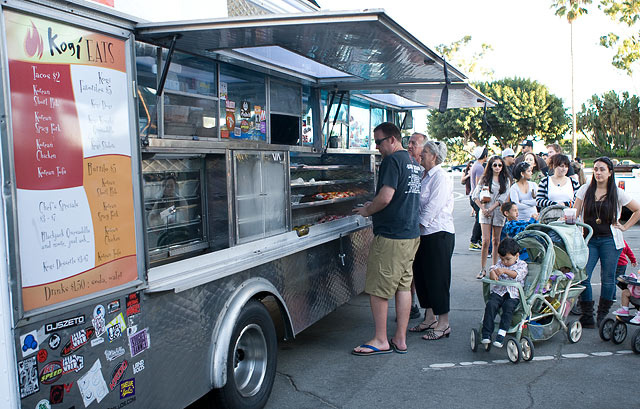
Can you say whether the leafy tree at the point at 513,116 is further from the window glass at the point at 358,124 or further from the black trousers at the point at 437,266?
the black trousers at the point at 437,266

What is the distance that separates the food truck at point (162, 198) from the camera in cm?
240

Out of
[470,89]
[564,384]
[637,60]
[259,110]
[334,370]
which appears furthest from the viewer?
[637,60]

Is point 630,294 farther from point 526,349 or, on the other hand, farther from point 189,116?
point 189,116

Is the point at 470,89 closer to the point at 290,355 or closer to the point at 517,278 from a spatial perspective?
the point at 517,278

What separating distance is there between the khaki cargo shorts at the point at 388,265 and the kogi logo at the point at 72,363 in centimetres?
285

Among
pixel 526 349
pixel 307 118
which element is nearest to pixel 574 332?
pixel 526 349

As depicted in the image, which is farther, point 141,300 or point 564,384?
point 564,384

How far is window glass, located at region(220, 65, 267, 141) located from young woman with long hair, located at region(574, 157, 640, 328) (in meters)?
3.34

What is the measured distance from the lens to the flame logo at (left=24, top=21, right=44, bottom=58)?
2395mm

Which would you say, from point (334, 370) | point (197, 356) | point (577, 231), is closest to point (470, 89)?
point (577, 231)

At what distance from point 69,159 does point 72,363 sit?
930 millimetres

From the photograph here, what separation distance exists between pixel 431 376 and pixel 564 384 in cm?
102

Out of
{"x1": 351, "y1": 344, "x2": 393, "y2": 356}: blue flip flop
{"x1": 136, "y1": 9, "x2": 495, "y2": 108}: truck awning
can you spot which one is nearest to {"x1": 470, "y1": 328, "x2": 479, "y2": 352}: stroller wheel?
{"x1": 351, "y1": 344, "x2": 393, "y2": 356}: blue flip flop

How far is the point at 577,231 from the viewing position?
17.7 feet
